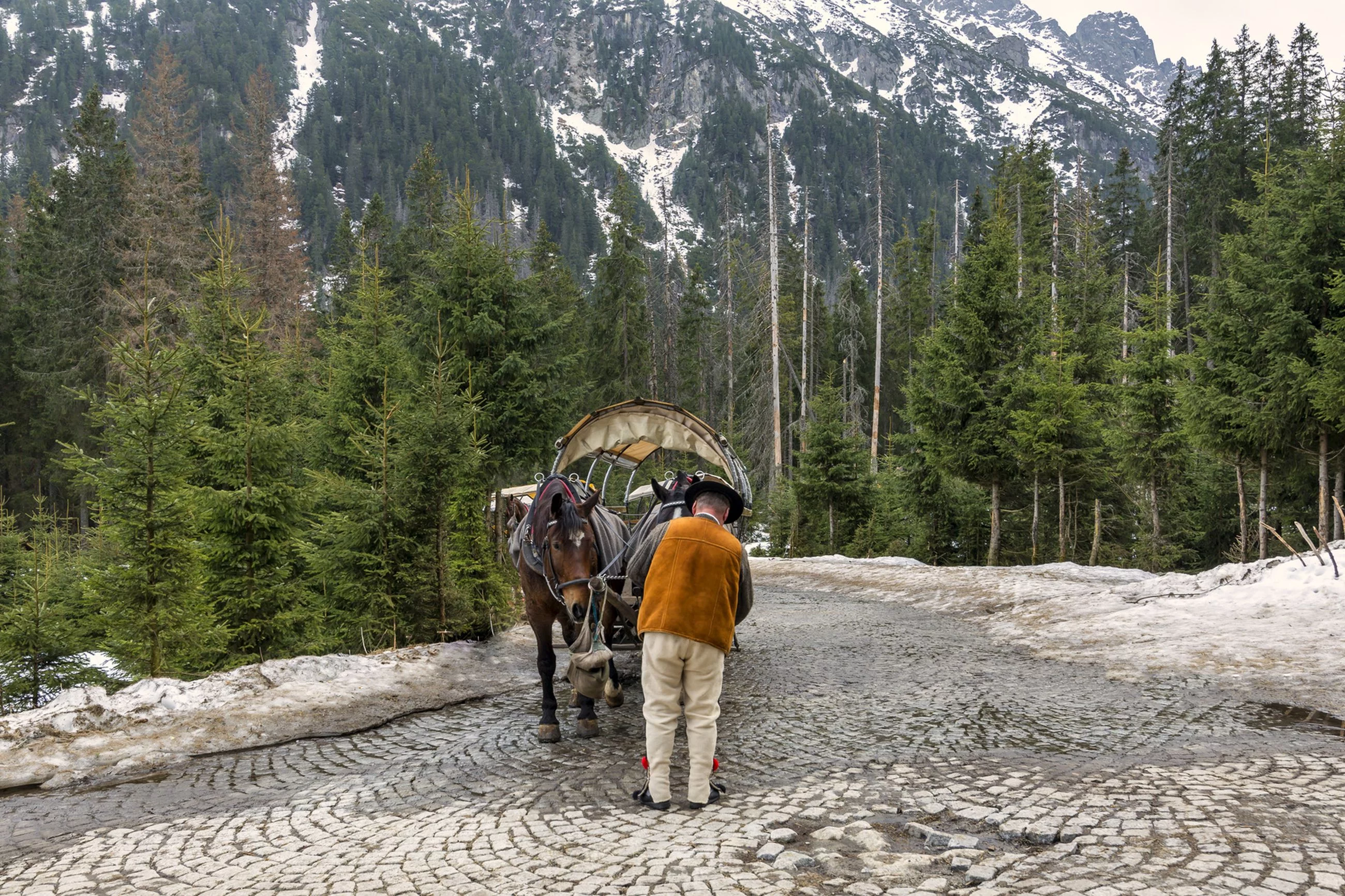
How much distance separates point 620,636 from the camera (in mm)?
8266

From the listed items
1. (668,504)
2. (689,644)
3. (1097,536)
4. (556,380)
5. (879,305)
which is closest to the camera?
(689,644)

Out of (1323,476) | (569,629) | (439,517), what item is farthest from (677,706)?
(1323,476)

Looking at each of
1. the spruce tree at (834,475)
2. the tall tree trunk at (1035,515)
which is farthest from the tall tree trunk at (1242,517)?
the spruce tree at (834,475)

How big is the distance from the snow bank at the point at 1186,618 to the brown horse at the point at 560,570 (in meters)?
5.56

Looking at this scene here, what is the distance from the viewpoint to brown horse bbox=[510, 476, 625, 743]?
6008 millimetres

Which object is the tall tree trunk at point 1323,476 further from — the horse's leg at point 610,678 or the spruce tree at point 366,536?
the spruce tree at point 366,536

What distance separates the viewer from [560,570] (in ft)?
19.9

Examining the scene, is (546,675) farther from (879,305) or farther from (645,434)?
(879,305)

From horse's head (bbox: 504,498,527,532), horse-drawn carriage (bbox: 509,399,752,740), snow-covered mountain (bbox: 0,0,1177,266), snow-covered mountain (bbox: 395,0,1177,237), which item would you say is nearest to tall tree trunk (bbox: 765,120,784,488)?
horse's head (bbox: 504,498,527,532)

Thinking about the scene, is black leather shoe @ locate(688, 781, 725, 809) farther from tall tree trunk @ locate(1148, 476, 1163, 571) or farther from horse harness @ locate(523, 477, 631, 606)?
tall tree trunk @ locate(1148, 476, 1163, 571)

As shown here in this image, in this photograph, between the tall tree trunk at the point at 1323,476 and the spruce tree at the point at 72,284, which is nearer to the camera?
the tall tree trunk at the point at 1323,476

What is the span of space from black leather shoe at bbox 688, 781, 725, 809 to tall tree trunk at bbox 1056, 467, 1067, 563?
1648cm

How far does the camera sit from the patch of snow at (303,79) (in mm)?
116312

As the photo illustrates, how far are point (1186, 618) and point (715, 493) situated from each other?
770cm
